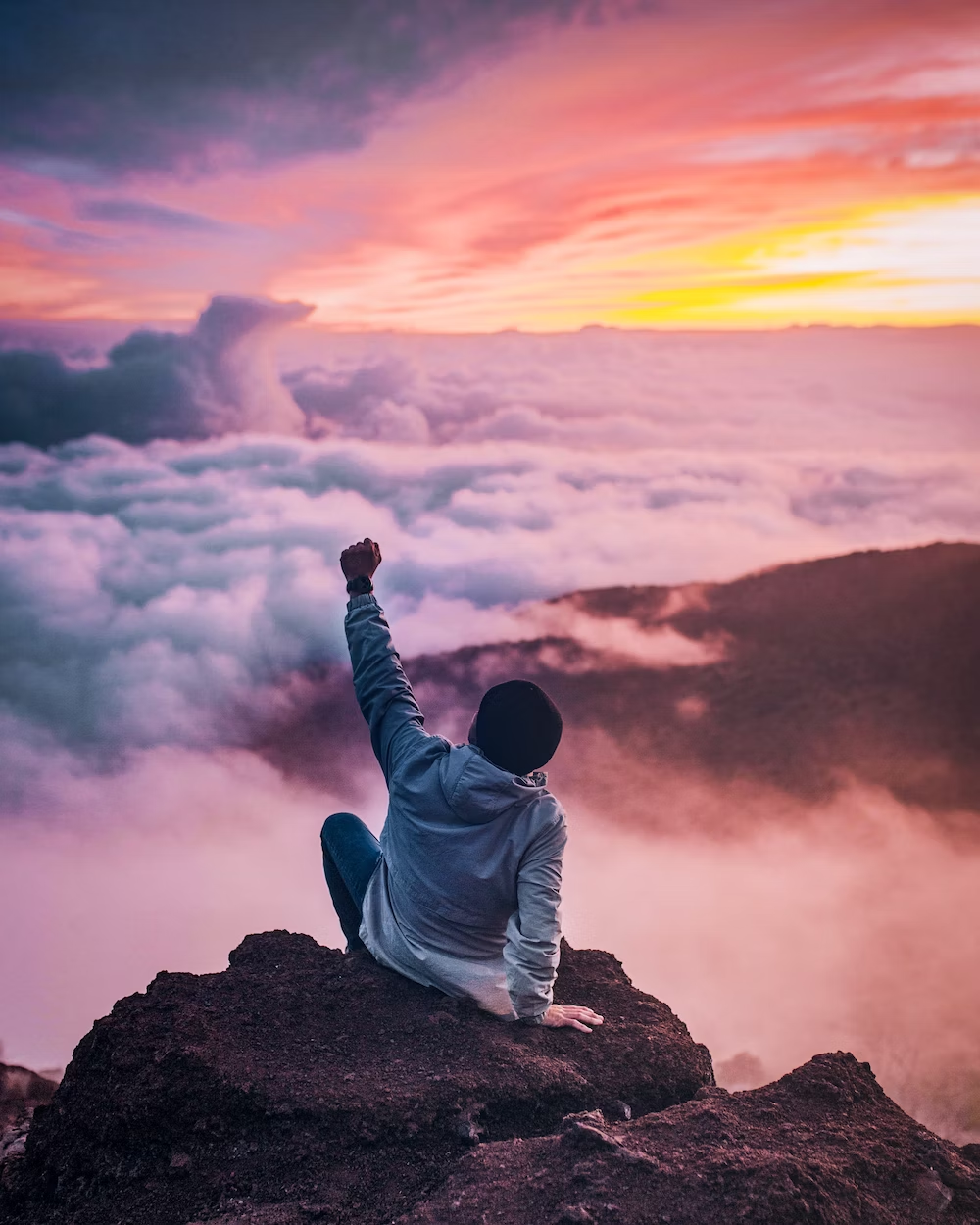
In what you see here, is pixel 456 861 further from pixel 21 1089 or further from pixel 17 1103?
pixel 21 1089

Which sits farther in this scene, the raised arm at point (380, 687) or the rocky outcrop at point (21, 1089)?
the rocky outcrop at point (21, 1089)

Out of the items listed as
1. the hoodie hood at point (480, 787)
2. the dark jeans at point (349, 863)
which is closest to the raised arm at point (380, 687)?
the hoodie hood at point (480, 787)

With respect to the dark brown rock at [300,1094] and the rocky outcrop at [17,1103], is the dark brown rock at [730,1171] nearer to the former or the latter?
the dark brown rock at [300,1094]

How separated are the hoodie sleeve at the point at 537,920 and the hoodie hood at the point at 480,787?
0.58 feet

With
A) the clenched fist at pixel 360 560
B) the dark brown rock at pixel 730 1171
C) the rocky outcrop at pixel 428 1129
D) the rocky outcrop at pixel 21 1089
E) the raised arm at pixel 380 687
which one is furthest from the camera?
the rocky outcrop at pixel 21 1089

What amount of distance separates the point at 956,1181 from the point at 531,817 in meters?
1.77

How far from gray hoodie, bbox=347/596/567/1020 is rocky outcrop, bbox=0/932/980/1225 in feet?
0.62

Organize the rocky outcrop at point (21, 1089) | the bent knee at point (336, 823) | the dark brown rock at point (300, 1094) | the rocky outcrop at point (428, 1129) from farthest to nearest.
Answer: the rocky outcrop at point (21, 1089) < the bent knee at point (336, 823) < the dark brown rock at point (300, 1094) < the rocky outcrop at point (428, 1129)

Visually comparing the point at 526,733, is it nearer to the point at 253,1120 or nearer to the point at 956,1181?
the point at 253,1120

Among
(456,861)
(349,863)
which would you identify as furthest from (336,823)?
(456,861)

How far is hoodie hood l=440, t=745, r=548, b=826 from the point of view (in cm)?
329

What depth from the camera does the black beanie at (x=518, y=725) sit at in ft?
10.7

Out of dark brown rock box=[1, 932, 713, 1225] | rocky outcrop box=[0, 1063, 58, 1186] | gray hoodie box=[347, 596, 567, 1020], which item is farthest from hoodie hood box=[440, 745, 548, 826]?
rocky outcrop box=[0, 1063, 58, 1186]

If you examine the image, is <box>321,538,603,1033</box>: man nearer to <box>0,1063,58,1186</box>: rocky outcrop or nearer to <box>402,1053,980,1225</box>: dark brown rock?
<box>402,1053,980,1225</box>: dark brown rock
